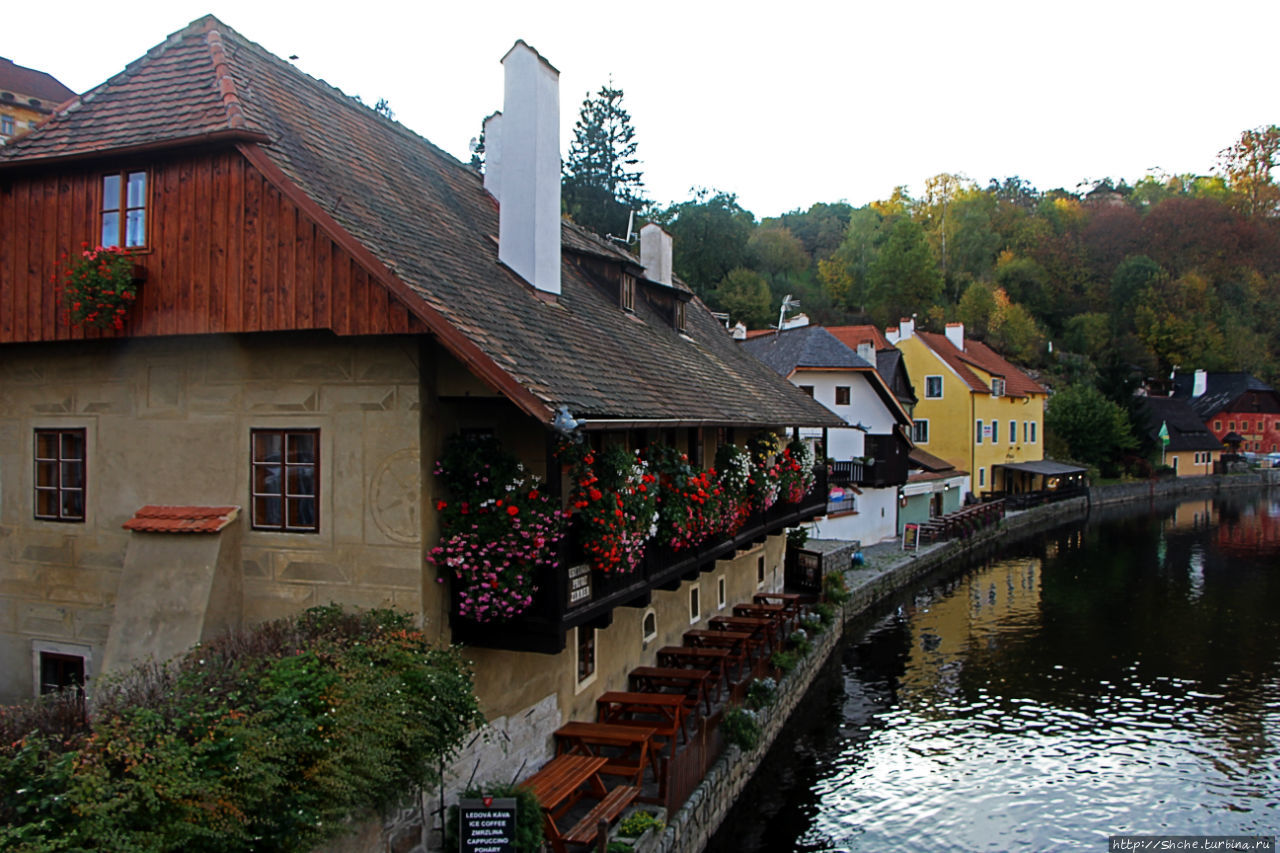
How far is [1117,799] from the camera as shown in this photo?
1540 centimetres

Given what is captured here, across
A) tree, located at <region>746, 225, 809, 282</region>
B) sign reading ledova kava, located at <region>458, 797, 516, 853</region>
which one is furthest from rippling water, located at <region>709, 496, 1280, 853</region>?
tree, located at <region>746, 225, 809, 282</region>

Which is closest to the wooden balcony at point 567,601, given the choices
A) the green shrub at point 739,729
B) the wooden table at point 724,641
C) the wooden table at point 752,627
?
the green shrub at point 739,729

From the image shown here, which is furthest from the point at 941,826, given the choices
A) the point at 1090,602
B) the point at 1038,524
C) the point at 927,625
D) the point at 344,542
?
the point at 1038,524

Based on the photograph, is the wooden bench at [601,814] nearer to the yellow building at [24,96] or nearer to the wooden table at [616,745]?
the wooden table at [616,745]

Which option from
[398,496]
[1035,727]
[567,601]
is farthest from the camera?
[1035,727]

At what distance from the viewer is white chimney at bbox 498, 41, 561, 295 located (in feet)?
38.3

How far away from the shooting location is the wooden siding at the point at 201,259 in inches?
347

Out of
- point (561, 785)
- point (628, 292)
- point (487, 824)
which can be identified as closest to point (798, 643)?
point (628, 292)

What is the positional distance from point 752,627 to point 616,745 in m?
7.39

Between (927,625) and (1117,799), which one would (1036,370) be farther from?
(1117,799)

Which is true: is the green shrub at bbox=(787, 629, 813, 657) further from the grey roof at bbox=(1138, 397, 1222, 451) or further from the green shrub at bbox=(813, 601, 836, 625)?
the grey roof at bbox=(1138, 397, 1222, 451)

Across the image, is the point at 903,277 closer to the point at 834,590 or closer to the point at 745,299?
the point at 745,299

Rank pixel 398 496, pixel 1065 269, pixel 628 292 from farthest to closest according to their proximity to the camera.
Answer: pixel 1065 269 < pixel 628 292 < pixel 398 496

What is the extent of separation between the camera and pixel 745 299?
6138 cm
